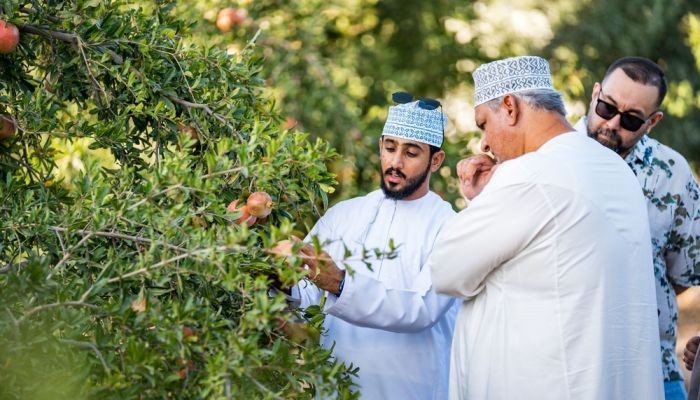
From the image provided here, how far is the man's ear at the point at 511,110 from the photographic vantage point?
312 cm

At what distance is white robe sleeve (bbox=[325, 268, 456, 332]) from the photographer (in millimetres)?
3291

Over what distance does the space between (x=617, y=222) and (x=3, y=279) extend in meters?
1.72

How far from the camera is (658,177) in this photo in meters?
3.95

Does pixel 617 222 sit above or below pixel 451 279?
above

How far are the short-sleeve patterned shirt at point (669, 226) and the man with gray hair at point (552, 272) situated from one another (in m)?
0.87

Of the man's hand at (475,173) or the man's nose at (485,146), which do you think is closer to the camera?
the man's nose at (485,146)

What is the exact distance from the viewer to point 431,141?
3.92m

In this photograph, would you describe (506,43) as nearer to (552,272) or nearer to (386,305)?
(386,305)

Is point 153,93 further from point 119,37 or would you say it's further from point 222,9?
point 222,9

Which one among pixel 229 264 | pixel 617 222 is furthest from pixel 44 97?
pixel 617 222

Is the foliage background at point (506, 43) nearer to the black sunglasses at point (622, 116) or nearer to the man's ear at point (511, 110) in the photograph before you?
the black sunglasses at point (622, 116)

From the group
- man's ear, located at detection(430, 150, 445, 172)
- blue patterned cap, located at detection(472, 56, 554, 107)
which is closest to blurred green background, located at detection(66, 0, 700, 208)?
man's ear, located at detection(430, 150, 445, 172)

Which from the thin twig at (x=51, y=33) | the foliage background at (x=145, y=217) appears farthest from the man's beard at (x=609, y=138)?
the thin twig at (x=51, y=33)

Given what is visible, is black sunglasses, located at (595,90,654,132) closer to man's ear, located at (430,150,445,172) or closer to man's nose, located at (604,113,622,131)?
man's nose, located at (604,113,622,131)
